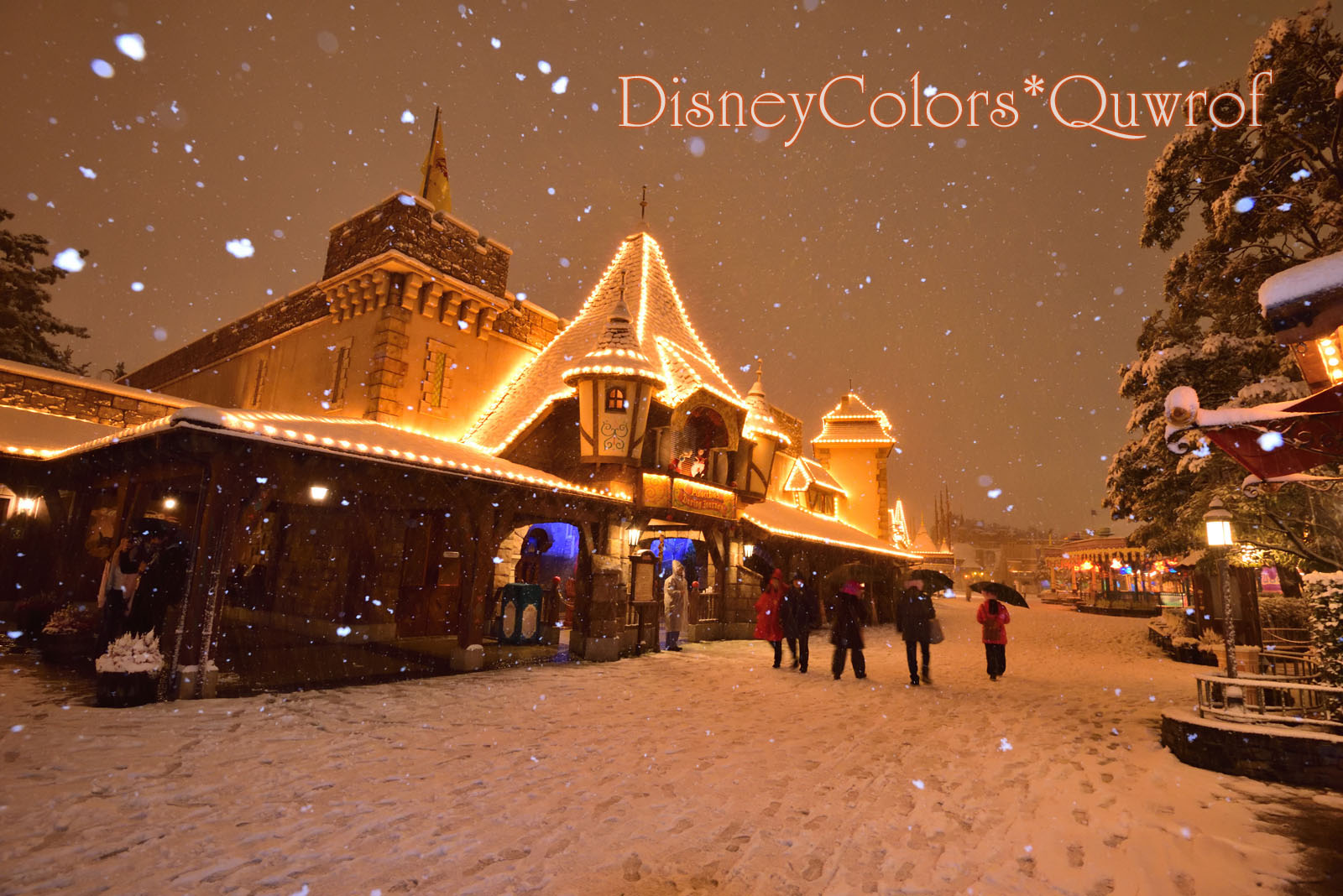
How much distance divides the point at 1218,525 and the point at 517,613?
1062cm

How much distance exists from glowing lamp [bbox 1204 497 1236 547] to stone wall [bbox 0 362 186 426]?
1917cm

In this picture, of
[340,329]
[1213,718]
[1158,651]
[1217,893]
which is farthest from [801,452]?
[1217,893]

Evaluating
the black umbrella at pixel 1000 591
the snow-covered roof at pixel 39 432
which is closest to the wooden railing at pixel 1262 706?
the black umbrella at pixel 1000 591

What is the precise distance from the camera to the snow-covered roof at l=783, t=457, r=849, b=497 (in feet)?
85.2

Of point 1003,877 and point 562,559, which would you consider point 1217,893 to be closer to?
point 1003,877

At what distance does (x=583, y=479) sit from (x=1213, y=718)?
10550 millimetres

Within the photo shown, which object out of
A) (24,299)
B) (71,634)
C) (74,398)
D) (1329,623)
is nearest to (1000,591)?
(1329,623)

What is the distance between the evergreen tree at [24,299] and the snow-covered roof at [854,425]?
3195 centimetres

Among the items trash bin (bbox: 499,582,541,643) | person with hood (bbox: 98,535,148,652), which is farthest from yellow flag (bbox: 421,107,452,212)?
person with hood (bbox: 98,535,148,652)

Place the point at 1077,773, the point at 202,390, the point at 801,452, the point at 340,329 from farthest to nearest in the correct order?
the point at 801,452, the point at 202,390, the point at 340,329, the point at 1077,773

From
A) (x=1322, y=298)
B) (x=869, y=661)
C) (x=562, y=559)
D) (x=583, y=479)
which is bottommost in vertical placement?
(x=869, y=661)

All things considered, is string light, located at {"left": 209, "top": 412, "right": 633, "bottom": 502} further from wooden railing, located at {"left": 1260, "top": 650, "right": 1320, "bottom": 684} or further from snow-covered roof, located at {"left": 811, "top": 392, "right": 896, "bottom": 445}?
snow-covered roof, located at {"left": 811, "top": 392, "right": 896, "bottom": 445}

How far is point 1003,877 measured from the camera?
11.3 ft

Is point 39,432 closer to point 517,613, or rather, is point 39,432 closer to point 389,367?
point 389,367
